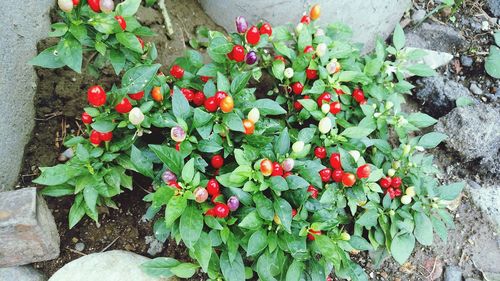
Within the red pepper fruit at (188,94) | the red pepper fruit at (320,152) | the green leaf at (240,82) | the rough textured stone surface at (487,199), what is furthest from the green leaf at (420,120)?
the red pepper fruit at (188,94)

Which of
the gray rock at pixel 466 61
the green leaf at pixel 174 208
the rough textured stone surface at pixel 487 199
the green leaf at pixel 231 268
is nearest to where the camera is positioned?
the green leaf at pixel 174 208

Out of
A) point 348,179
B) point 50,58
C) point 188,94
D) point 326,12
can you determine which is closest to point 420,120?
point 348,179

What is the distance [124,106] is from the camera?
2.52m

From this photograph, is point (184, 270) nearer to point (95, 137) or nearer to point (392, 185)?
point (95, 137)

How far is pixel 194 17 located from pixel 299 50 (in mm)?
1038

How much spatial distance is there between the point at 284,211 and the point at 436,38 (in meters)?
2.44

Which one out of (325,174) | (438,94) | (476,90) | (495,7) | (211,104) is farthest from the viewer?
(495,7)

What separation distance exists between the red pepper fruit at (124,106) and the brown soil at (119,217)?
2.31ft

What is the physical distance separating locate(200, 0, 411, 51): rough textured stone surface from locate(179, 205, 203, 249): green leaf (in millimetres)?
1704

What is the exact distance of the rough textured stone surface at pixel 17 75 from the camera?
2670mm

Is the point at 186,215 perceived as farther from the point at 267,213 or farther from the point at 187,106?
the point at 187,106

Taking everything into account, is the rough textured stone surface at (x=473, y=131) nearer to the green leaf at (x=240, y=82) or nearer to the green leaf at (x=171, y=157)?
the green leaf at (x=240, y=82)

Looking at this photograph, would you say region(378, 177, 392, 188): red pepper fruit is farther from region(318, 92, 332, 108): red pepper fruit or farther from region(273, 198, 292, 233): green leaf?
region(273, 198, 292, 233): green leaf

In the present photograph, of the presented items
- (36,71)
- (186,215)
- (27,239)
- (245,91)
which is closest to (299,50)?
(245,91)
